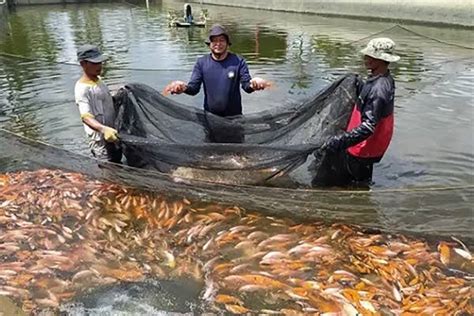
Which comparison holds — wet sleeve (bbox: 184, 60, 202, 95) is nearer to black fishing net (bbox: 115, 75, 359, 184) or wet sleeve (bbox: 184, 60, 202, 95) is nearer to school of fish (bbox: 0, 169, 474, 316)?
black fishing net (bbox: 115, 75, 359, 184)

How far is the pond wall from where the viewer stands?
961 inches

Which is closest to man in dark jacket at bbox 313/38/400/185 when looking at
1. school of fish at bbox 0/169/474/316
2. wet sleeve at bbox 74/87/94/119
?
school of fish at bbox 0/169/474/316

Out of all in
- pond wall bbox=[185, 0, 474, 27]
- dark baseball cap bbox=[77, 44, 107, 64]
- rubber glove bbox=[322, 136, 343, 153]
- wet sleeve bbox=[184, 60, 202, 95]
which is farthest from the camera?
pond wall bbox=[185, 0, 474, 27]

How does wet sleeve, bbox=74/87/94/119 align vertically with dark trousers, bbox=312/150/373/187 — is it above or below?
above

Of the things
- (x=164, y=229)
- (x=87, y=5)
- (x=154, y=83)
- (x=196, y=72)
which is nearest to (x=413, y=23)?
(x=154, y=83)

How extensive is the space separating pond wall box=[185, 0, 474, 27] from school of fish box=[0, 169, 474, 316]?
22.5 metres

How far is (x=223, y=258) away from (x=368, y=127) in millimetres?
2277

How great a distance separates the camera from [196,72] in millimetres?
6871

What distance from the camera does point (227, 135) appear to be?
6797 mm

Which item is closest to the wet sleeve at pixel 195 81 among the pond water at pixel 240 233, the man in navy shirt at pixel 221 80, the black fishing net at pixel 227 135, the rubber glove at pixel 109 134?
the man in navy shirt at pixel 221 80

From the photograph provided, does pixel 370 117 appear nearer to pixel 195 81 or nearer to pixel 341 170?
pixel 341 170

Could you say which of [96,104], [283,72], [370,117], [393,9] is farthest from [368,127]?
[393,9]

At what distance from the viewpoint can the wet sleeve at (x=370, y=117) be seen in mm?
5586

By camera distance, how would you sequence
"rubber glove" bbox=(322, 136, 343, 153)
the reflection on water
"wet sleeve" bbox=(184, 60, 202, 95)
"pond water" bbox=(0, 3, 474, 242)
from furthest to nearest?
1. the reflection on water
2. "wet sleeve" bbox=(184, 60, 202, 95)
3. "rubber glove" bbox=(322, 136, 343, 153)
4. "pond water" bbox=(0, 3, 474, 242)
